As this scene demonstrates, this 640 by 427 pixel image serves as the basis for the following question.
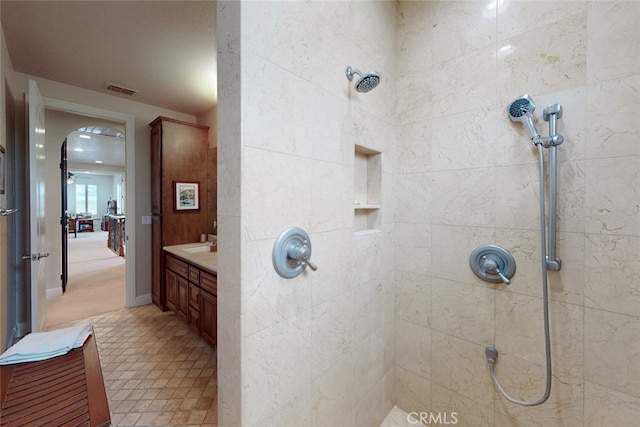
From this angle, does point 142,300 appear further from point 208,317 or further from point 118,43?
point 118,43

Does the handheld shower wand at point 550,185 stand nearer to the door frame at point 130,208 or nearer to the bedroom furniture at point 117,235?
the door frame at point 130,208

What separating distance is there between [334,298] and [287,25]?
1.25 m

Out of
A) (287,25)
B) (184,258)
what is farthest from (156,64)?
(287,25)

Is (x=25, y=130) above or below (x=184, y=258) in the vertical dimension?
above

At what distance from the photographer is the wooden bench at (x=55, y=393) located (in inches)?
28.4

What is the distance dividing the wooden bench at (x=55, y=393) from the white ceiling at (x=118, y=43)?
218 centimetres

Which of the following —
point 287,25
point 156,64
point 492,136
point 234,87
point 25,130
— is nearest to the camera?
point 234,87

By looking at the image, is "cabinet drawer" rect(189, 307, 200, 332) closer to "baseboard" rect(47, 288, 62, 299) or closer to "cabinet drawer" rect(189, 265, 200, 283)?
"cabinet drawer" rect(189, 265, 200, 283)

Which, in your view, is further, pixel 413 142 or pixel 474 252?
pixel 413 142

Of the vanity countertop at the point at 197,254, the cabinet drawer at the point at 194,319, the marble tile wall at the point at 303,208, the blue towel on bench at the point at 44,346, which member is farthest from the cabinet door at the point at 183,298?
the marble tile wall at the point at 303,208

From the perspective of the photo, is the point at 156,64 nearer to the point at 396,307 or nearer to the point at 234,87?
the point at 234,87

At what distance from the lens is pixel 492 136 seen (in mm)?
1394

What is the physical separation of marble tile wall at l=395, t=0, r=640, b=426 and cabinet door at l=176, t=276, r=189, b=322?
6.97ft

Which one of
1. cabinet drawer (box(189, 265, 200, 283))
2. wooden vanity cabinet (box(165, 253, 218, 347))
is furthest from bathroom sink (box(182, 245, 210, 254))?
cabinet drawer (box(189, 265, 200, 283))
